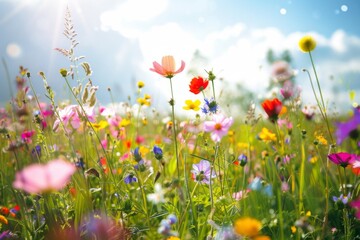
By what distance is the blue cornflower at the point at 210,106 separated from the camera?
4.39ft

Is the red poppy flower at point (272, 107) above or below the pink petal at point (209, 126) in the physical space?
above

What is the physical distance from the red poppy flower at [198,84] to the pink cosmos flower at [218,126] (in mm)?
160

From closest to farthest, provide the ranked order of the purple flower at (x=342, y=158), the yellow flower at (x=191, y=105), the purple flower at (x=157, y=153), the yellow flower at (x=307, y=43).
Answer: the purple flower at (x=342, y=158) → the purple flower at (x=157, y=153) → the yellow flower at (x=307, y=43) → the yellow flower at (x=191, y=105)

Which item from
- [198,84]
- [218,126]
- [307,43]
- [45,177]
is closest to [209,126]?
[218,126]

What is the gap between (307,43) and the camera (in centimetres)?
151

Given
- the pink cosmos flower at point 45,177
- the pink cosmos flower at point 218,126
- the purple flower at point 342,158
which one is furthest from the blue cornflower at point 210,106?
the pink cosmos flower at point 45,177

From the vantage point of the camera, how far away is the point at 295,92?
75.0 inches

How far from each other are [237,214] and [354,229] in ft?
1.40

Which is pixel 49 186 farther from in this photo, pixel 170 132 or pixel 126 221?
pixel 170 132

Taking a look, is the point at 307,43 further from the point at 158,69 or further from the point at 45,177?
the point at 45,177

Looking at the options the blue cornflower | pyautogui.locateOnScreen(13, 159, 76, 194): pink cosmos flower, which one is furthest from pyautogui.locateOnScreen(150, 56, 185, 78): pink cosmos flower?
pyautogui.locateOnScreen(13, 159, 76, 194): pink cosmos flower

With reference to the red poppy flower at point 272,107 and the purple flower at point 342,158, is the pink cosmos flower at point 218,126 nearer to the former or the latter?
the red poppy flower at point 272,107

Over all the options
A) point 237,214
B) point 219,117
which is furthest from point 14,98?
point 237,214

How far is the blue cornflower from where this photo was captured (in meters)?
1.34
